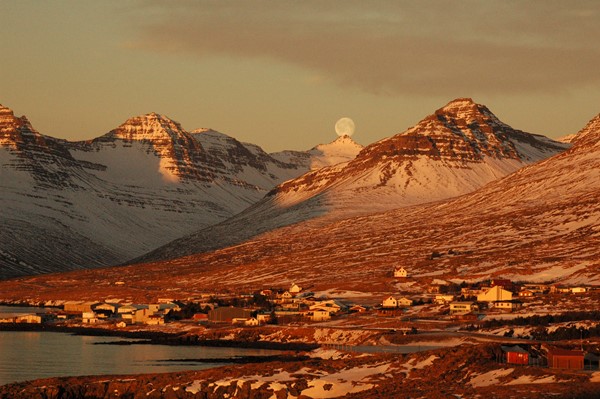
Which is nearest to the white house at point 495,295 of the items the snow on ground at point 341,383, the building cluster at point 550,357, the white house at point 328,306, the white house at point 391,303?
the white house at point 391,303

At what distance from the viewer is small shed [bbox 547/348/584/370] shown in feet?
263

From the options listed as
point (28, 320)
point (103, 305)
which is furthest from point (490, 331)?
point (103, 305)

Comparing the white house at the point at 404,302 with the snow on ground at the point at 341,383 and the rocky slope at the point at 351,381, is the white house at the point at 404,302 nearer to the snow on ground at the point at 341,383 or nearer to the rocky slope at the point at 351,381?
the rocky slope at the point at 351,381

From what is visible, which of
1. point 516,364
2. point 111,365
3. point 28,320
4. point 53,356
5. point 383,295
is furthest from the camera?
point 383,295

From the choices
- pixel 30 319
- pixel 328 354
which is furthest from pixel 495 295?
pixel 30 319

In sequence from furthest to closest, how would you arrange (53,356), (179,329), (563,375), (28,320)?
(28,320) < (179,329) < (53,356) < (563,375)

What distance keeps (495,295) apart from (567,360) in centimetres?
7033

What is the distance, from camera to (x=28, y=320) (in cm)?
16475

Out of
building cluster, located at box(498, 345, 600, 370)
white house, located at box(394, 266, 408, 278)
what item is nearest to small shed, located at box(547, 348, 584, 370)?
building cluster, located at box(498, 345, 600, 370)

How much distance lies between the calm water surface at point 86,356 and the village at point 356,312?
42.5 feet

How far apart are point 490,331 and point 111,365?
113 ft

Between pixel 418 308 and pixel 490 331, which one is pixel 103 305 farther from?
pixel 490 331

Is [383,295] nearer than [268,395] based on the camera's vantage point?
No

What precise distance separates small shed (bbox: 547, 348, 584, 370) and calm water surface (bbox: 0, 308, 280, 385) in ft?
101
